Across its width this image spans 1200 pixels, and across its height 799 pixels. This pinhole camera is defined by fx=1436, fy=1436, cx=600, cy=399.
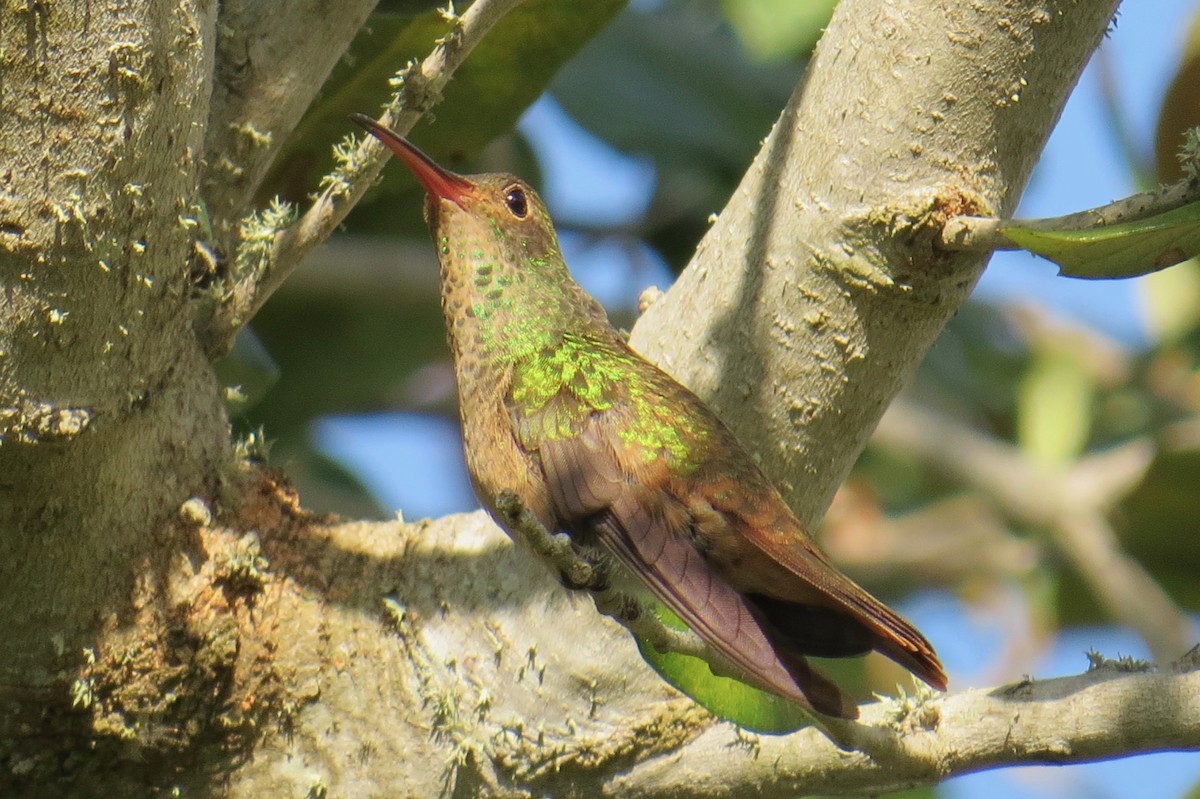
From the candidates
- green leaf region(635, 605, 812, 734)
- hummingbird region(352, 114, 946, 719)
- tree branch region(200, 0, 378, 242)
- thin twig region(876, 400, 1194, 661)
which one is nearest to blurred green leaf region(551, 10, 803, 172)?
thin twig region(876, 400, 1194, 661)

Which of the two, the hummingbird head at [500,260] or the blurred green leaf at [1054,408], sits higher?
the blurred green leaf at [1054,408]

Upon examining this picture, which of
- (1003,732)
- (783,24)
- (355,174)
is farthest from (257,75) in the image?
(783,24)

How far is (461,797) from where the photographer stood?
2322 mm

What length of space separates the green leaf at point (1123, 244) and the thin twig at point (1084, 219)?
0.8 inches

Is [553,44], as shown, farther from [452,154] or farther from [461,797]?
[461,797]

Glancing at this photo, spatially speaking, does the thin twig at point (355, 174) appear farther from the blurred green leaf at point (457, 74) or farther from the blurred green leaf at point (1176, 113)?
the blurred green leaf at point (1176, 113)

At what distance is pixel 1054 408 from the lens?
5.25 meters

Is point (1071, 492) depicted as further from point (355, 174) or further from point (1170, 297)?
point (355, 174)

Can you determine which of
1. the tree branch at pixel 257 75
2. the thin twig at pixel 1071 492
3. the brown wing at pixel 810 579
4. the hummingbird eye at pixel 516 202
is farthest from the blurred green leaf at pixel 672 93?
the brown wing at pixel 810 579

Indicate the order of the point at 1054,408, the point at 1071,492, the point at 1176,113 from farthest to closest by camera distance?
the point at 1054,408, the point at 1071,492, the point at 1176,113

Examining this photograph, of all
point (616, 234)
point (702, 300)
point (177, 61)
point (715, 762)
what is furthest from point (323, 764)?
point (616, 234)

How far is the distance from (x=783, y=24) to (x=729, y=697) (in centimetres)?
226

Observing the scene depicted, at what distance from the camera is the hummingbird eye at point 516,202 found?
9.86 ft

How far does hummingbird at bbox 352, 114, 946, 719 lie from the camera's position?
2.00 meters
